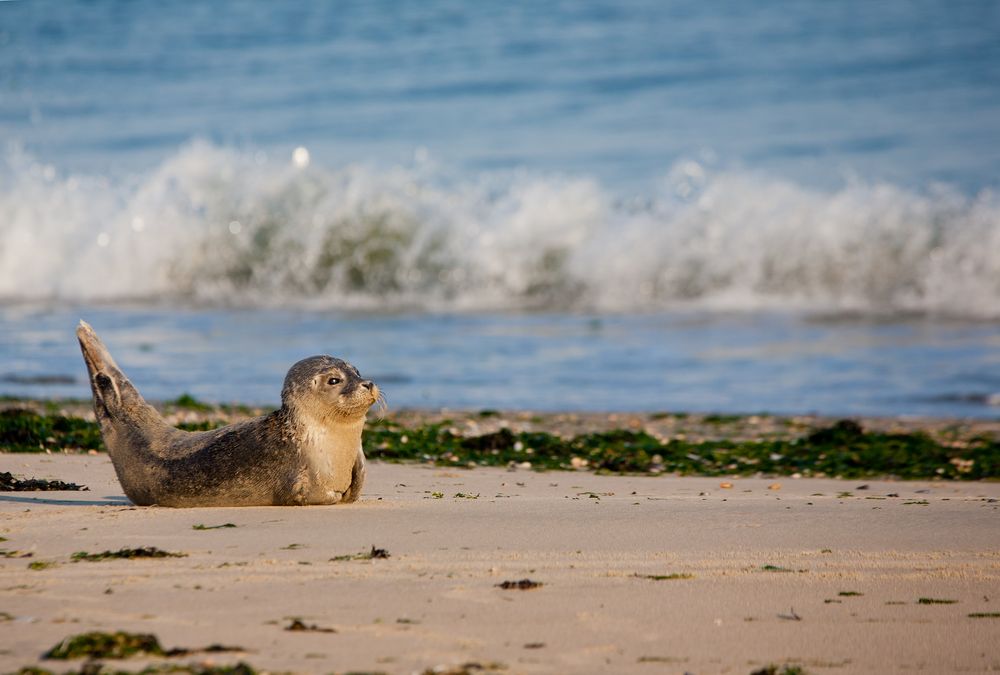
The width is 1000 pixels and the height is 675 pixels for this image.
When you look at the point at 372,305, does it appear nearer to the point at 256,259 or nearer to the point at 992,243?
the point at 256,259

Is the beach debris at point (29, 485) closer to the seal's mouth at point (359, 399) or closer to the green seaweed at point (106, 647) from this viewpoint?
the seal's mouth at point (359, 399)

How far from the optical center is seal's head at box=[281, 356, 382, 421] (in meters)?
5.43

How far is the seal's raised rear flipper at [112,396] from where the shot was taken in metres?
5.71

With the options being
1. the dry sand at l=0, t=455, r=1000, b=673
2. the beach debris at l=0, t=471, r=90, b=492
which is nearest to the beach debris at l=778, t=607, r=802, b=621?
A: the dry sand at l=0, t=455, r=1000, b=673

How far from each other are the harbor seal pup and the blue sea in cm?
465

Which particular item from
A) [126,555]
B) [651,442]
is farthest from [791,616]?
[651,442]

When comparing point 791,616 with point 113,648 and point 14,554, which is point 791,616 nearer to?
point 113,648

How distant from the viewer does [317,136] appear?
24.9 meters

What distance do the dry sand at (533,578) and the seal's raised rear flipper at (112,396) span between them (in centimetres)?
39

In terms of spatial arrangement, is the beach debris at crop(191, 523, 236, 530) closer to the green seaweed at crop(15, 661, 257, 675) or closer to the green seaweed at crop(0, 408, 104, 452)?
the green seaweed at crop(15, 661, 257, 675)

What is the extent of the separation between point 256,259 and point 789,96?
1166 cm

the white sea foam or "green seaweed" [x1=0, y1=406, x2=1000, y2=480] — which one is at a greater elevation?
the white sea foam

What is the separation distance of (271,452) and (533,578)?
4.69 ft

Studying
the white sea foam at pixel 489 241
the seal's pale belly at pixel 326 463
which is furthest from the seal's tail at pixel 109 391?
the white sea foam at pixel 489 241
